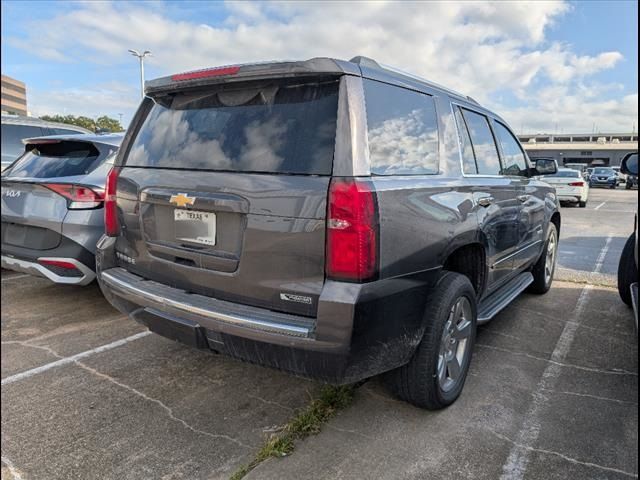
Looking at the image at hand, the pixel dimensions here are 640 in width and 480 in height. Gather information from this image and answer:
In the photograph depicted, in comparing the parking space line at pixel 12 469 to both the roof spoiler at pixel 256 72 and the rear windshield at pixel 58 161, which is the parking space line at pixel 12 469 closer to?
the roof spoiler at pixel 256 72

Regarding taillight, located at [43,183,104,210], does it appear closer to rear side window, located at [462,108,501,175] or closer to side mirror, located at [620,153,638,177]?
rear side window, located at [462,108,501,175]

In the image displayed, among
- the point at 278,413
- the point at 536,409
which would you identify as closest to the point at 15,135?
the point at 278,413

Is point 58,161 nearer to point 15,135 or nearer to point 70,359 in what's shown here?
point 70,359

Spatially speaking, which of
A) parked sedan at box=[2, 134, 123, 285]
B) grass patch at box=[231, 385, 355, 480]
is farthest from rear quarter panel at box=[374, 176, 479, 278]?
parked sedan at box=[2, 134, 123, 285]

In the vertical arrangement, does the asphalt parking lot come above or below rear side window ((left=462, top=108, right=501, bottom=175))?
below

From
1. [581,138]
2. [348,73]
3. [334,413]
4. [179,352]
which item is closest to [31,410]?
[179,352]

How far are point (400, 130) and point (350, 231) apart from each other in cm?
78

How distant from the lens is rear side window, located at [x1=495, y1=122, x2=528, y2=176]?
4328 millimetres

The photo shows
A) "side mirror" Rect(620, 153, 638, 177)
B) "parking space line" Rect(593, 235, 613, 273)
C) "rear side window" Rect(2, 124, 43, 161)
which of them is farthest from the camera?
"rear side window" Rect(2, 124, 43, 161)

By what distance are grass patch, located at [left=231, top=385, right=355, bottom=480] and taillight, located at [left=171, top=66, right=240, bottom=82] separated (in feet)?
→ 6.42

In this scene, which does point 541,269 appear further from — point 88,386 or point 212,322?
point 88,386

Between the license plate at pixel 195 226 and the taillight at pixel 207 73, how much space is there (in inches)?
29.9

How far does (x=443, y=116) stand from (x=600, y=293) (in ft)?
12.4

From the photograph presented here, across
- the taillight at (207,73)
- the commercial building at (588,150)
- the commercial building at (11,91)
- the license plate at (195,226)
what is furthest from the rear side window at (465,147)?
the commercial building at (588,150)
